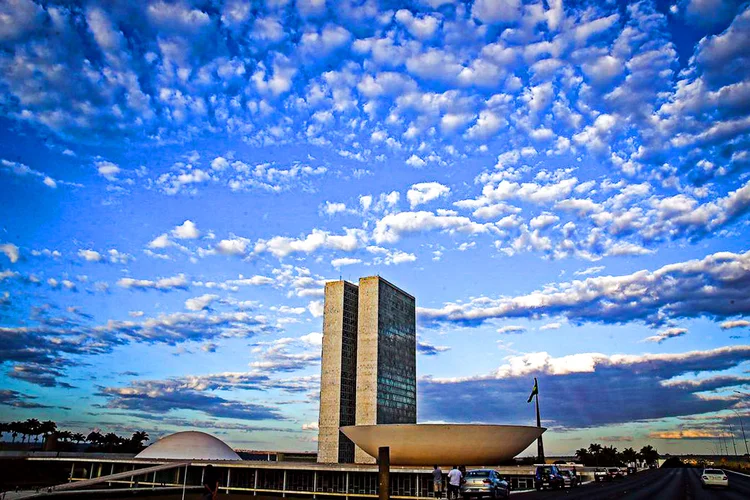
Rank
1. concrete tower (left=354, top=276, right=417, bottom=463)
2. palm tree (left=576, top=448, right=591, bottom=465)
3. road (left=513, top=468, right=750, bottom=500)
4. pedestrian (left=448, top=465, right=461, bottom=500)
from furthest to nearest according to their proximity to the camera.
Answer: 1. palm tree (left=576, top=448, right=591, bottom=465)
2. concrete tower (left=354, top=276, right=417, bottom=463)
3. road (left=513, top=468, right=750, bottom=500)
4. pedestrian (left=448, top=465, right=461, bottom=500)

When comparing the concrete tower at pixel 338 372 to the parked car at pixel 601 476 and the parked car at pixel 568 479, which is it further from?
the parked car at pixel 568 479

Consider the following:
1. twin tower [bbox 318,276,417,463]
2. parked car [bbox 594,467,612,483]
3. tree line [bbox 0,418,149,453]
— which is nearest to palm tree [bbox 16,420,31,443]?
tree line [bbox 0,418,149,453]

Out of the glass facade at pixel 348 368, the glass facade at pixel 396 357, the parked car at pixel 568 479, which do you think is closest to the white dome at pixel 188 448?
the glass facade at pixel 348 368

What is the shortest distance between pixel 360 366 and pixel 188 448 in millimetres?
43429

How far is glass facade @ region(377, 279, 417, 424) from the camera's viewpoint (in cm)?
14138

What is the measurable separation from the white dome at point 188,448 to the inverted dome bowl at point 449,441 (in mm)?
44396

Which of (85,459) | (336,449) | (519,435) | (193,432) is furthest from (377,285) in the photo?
(85,459)

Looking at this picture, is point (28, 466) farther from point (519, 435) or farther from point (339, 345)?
point (519, 435)

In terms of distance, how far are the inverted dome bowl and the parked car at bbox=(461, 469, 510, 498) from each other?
168ft

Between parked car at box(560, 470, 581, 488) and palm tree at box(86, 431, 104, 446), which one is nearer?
parked car at box(560, 470, 581, 488)

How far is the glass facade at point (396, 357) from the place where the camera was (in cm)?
14138

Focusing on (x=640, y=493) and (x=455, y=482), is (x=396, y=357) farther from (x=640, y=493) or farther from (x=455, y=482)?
(x=455, y=482)

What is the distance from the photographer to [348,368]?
14038 centimetres

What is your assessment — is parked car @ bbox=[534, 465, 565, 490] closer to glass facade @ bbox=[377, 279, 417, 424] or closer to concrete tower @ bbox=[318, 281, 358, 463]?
concrete tower @ bbox=[318, 281, 358, 463]
